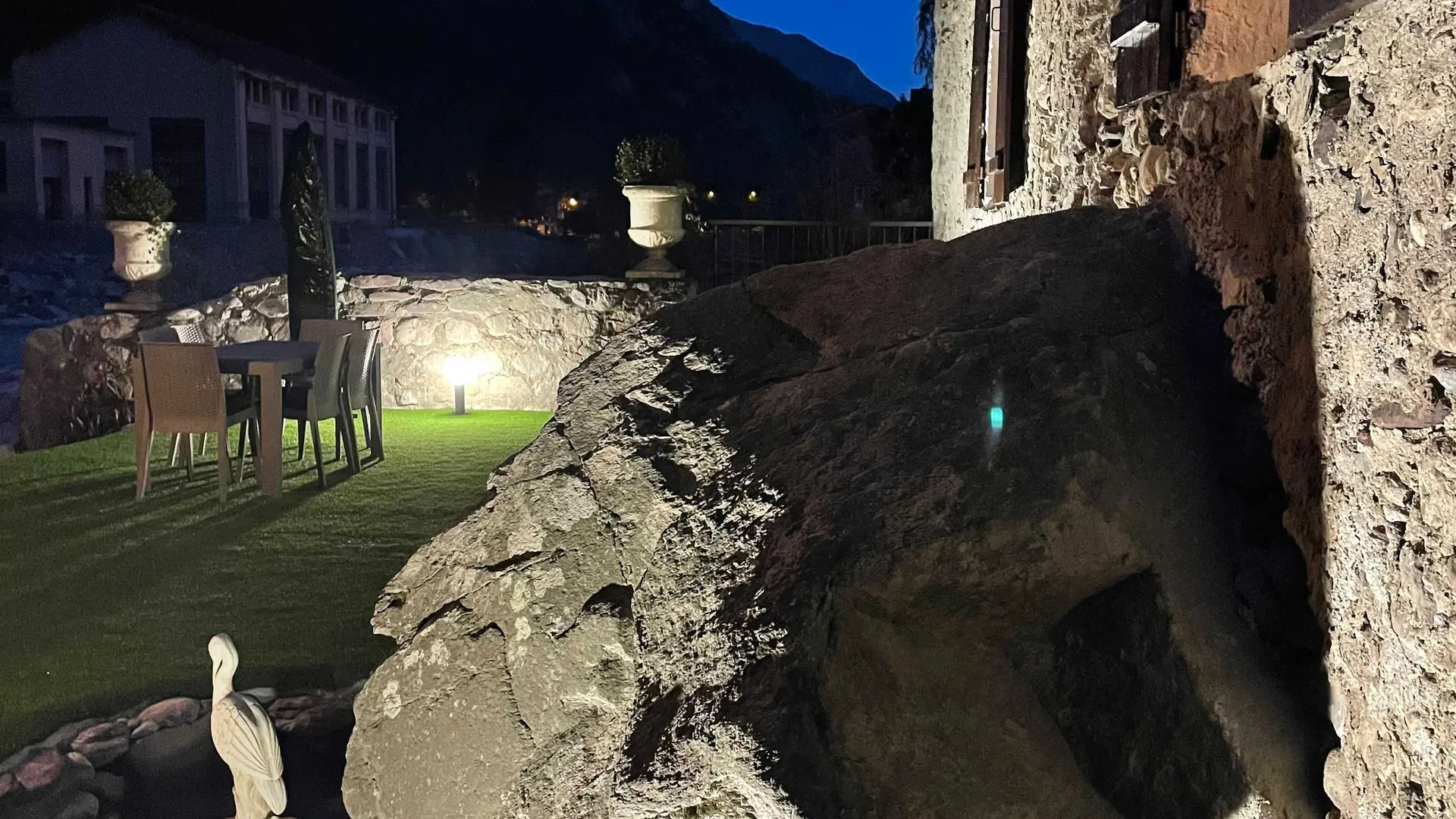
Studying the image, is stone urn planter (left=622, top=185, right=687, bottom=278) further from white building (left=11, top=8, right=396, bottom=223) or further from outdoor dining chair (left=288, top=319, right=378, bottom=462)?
white building (left=11, top=8, right=396, bottom=223)

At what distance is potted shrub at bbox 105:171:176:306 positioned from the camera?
8.55m

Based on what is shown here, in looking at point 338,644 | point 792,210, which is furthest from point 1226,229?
point 792,210

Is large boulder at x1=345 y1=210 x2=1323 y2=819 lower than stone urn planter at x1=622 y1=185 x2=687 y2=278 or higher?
lower

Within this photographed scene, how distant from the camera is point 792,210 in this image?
46.0 ft

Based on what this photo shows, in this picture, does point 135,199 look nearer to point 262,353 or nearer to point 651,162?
point 262,353

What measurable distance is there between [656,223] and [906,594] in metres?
7.30

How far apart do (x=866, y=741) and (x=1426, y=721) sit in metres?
0.77

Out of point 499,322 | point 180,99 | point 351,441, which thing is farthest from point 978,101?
point 180,99

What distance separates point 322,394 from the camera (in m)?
6.32

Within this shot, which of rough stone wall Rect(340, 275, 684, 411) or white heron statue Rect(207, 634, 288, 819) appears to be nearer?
white heron statue Rect(207, 634, 288, 819)

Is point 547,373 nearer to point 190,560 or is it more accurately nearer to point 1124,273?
point 190,560

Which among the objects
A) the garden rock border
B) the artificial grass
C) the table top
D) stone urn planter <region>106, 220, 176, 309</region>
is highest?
stone urn planter <region>106, 220, 176, 309</region>

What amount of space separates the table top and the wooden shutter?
144 inches

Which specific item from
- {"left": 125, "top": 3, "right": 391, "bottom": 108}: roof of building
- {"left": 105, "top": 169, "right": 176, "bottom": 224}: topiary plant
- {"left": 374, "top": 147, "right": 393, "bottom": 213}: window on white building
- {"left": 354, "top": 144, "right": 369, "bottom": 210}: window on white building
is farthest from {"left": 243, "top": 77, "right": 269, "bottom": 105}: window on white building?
{"left": 105, "top": 169, "right": 176, "bottom": 224}: topiary plant
